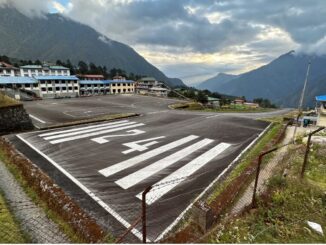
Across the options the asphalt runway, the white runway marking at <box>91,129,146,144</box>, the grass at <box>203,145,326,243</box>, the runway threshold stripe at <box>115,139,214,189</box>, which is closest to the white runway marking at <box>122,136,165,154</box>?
the asphalt runway

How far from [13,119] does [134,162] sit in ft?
42.4

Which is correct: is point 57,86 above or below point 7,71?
below

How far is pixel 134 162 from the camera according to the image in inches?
474

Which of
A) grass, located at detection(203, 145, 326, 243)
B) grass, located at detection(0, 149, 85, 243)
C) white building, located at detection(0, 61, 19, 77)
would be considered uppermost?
white building, located at detection(0, 61, 19, 77)

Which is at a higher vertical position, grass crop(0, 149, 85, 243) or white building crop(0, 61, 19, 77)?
white building crop(0, 61, 19, 77)

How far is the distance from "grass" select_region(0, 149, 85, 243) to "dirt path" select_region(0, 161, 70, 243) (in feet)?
0.39

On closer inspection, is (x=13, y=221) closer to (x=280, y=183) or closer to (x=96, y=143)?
(x=96, y=143)

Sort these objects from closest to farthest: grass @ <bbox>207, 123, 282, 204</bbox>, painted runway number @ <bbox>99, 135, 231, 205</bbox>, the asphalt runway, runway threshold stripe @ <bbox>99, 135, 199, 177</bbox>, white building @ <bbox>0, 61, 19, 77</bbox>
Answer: the asphalt runway, grass @ <bbox>207, 123, 282, 204</bbox>, painted runway number @ <bbox>99, 135, 231, 205</bbox>, runway threshold stripe @ <bbox>99, 135, 199, 177</bbox>, white building @ <bbox>0, 61, 19, 77</bbox>

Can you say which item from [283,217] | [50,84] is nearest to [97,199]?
[283,217]

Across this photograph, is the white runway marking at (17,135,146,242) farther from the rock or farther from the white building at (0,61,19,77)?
the white building at (0,61,19,77)

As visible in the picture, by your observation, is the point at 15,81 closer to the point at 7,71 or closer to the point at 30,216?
the point at 7,71

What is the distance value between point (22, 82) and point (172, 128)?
4652 cm

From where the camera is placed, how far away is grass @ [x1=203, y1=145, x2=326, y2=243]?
5.29 metres

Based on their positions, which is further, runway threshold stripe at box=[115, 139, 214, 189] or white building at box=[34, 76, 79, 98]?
white building at box=[34, 76, 79, 98]
